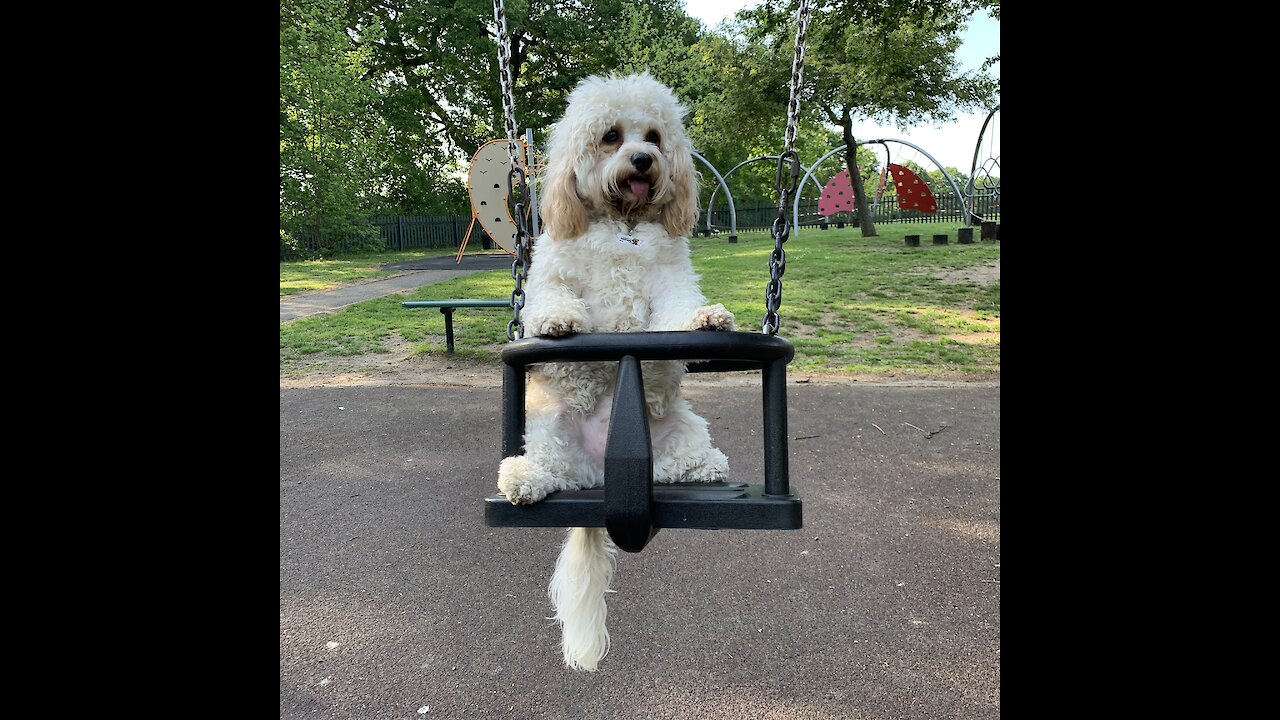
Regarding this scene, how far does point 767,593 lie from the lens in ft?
11.6

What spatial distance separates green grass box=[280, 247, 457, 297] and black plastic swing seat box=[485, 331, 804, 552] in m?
13.3

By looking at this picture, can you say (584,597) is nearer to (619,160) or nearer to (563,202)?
(563,202)

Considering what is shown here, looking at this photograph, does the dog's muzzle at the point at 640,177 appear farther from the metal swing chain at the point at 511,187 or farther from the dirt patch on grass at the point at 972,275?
the dirt patch on grass at the point at 972,275

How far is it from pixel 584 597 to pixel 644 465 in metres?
0.80

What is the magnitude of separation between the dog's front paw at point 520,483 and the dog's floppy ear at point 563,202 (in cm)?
75

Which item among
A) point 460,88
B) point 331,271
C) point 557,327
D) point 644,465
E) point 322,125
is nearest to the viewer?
point 644,465

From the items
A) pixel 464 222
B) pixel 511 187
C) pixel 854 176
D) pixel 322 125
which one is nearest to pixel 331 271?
pixel 322 125

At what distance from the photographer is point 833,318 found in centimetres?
1123

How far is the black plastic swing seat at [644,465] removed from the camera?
1799 millimetres

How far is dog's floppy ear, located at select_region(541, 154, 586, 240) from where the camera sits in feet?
7.52

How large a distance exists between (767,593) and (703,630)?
46 centimetres

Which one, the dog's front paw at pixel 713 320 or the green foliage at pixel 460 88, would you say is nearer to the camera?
the dog's front paw at pixel 713 320

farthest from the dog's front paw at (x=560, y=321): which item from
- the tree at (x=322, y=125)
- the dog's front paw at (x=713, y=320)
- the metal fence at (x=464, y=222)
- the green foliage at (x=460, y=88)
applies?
the tree at (x=322, y=125)
